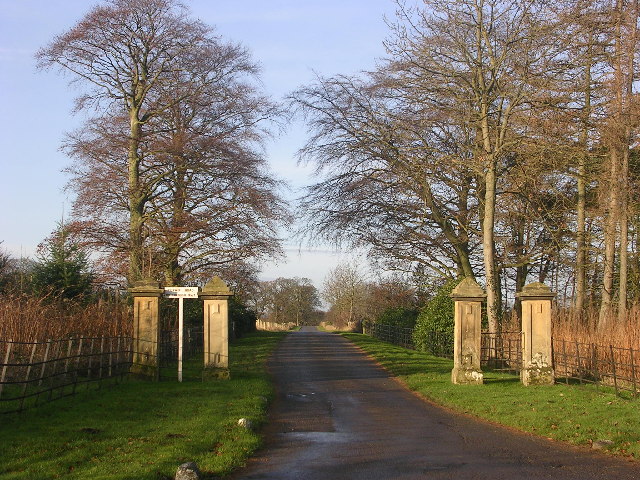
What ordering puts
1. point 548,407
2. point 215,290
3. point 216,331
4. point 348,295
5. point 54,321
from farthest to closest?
point 348,295 → point 215,290 → point 216,331 → point 54,321 → point 548,407

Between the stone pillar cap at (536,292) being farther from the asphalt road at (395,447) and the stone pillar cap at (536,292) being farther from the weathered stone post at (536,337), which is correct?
the asphalt road at (395,447)

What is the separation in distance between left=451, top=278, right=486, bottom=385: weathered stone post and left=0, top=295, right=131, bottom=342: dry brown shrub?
8.88 metres

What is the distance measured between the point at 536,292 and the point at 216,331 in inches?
309

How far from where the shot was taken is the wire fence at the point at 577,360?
15.8 metres

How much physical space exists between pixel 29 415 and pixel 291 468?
4.95 meters

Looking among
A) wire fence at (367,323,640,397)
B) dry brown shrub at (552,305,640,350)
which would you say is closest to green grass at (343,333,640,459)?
wire fence at (367,323,640,397)

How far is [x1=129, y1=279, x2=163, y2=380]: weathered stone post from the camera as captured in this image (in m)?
17.8

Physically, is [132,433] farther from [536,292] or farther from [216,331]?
[536,292]

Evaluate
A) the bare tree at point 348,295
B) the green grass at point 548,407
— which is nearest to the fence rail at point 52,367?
the green grass at point 548,407

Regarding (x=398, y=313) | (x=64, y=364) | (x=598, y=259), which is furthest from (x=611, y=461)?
(x=398, y=313)

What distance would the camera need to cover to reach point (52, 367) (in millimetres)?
14516

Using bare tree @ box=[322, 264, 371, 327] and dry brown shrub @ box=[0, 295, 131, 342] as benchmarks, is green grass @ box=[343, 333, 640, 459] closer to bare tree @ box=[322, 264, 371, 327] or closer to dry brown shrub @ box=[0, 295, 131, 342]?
dry brown shrub @ box=[0, 295, 131, 342]

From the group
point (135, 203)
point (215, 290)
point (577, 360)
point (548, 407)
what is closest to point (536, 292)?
point (577, 360)

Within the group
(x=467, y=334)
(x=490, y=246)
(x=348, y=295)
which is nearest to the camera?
(x=467, y=334)
